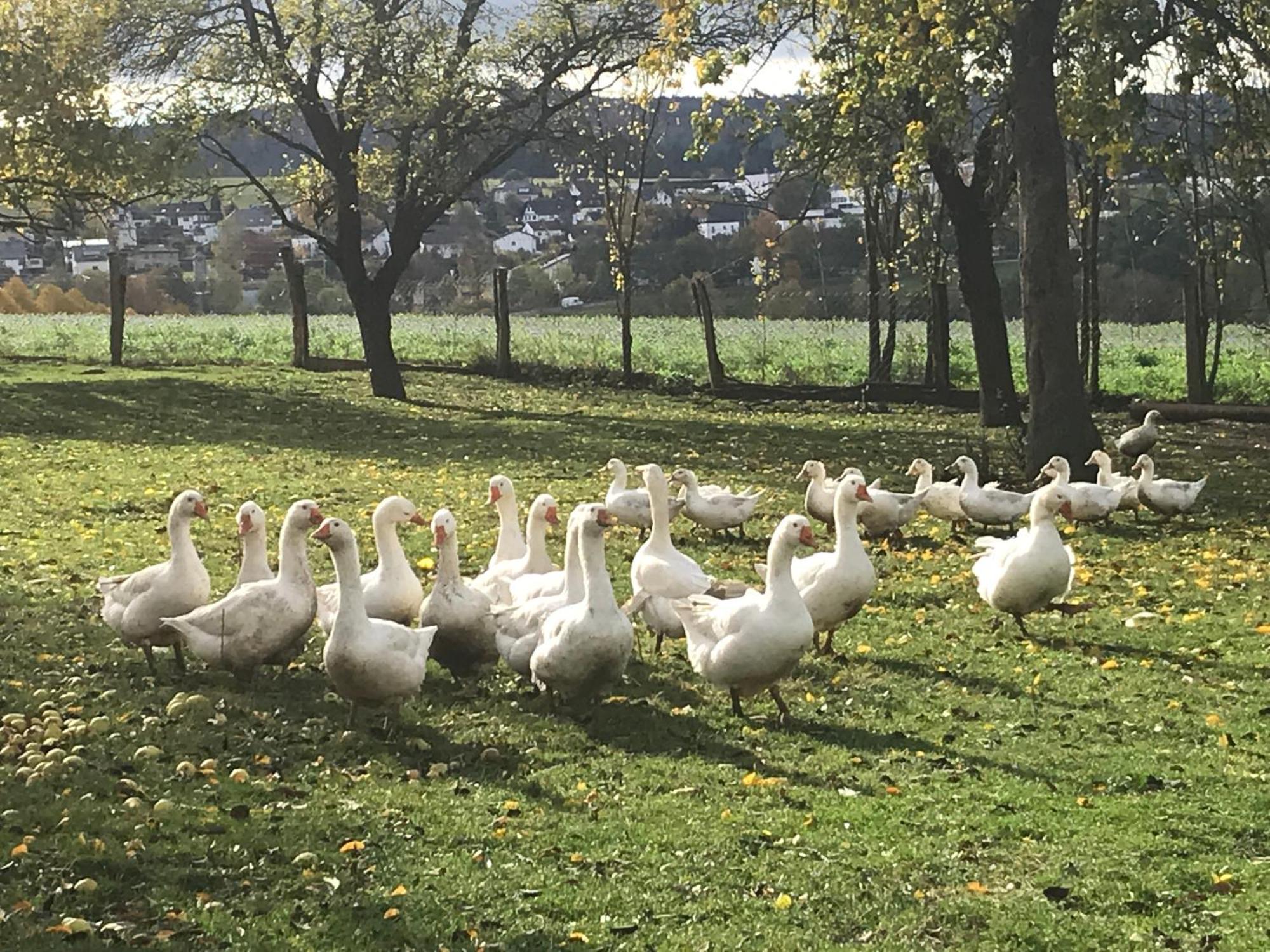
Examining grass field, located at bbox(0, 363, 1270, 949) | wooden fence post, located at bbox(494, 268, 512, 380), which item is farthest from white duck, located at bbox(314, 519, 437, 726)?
wooden fence post, located at bbox(494, 268, 512, 380)

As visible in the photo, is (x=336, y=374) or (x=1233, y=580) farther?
(x=336, y=374)

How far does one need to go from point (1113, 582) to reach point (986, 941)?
28.5 feet

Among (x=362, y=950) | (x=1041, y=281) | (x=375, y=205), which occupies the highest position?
(x=375, y=205)

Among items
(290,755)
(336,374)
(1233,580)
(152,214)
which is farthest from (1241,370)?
(152,214)

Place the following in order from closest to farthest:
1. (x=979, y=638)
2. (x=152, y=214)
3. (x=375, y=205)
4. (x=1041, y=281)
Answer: (x=979, y=638), (x=1041, y=281), (x=375, y=205), (x=152, y=214)

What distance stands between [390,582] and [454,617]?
70 centimetres

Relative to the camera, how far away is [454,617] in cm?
1089

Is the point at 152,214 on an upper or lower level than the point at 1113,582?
upper

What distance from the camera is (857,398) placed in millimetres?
33750

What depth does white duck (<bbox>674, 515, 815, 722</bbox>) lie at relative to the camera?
382 inches

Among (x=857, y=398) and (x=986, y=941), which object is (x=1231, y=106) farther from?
(x=986, y=941)

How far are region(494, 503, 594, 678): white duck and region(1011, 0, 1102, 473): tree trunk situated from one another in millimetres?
10940

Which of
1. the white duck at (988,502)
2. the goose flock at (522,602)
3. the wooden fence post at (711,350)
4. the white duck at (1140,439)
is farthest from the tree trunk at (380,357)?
the goose flock at (522,602)

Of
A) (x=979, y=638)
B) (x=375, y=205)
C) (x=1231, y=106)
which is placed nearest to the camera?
(x=979, y=638)
